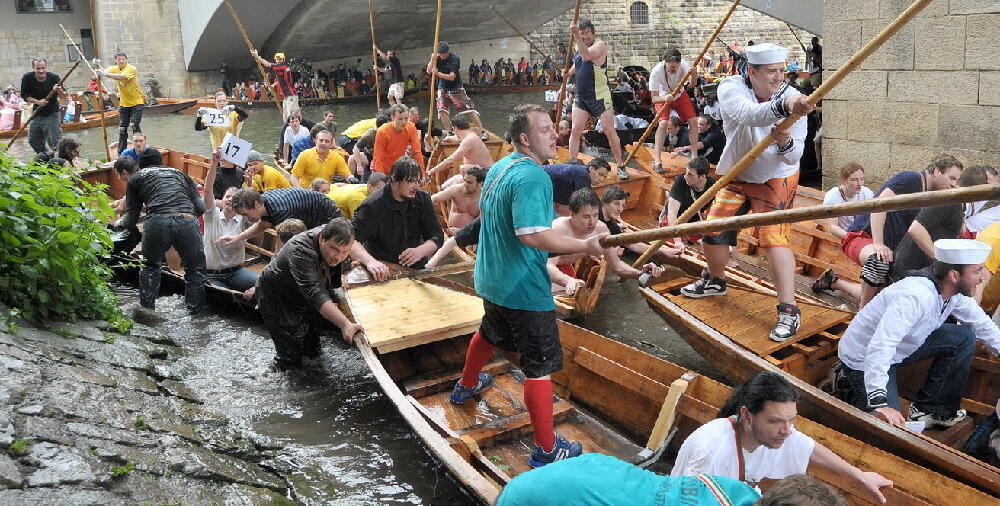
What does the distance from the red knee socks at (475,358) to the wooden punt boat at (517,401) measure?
212mm

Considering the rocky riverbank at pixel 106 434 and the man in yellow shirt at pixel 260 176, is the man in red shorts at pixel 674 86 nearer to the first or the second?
the man in yellow shirt at pixel 260 176

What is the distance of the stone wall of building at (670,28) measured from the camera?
1208 inches

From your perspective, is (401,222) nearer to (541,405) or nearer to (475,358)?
(475,358)

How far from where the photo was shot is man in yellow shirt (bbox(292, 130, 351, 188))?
30.9ft

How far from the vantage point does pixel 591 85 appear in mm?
9500

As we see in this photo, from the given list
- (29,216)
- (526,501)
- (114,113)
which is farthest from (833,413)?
(114,113)

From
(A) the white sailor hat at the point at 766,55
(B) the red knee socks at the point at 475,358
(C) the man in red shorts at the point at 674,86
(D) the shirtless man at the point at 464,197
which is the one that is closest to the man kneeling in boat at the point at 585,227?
(B) the red knee socks at the point at 475,358

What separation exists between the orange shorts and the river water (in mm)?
1422

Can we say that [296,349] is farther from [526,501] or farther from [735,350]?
[526,501]

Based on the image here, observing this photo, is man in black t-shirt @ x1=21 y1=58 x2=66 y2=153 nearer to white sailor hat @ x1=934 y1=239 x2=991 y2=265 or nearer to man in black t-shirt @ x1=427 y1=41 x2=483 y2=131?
man in black t-shirt @ x1=427 y1=41 x2=483 y2=131

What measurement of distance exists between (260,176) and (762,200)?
5.27 m

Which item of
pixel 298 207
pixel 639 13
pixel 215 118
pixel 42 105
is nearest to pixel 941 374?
pixel 298 207

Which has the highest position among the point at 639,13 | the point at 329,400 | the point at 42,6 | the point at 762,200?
the point at 42,6

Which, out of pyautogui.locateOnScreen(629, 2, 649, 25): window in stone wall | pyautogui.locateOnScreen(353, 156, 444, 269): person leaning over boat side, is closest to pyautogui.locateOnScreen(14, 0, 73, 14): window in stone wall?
pyautogui.locateOnScreen(629, 2, 649, 25): window in stone wall
